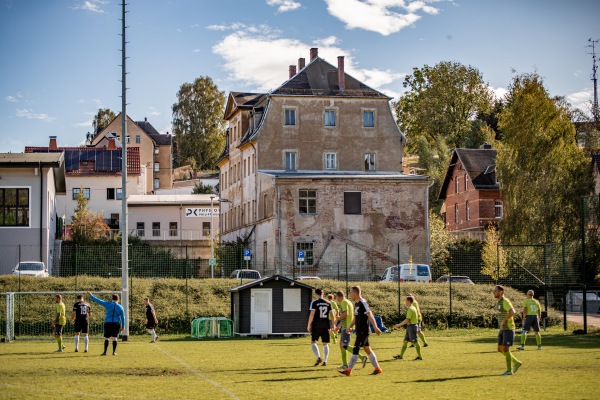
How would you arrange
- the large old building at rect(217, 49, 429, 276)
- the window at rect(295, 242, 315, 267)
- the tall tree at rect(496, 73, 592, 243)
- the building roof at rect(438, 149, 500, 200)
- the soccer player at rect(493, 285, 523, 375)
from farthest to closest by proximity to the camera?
the building roof at rect(438, 149, 500, 200), the large old building at rect(217, 49, 429, 276), the window at rect(295, 242, 315, 267), the tall tree at rect(496, 73, 592, 243), the soccer player at rect(493, 285, 523, 375)

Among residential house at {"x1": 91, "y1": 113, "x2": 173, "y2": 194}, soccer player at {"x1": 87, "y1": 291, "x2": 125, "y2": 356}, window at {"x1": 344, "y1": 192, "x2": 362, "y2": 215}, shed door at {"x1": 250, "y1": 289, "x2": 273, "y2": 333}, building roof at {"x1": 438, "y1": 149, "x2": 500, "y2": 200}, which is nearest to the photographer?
soccer player at {"x1": 87, "y1": 291, "x2": 125, "y2": 356}

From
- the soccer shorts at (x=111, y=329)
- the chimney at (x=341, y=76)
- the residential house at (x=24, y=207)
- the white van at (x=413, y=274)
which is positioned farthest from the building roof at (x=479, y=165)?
the soccer shorts at (x=111, y=329)

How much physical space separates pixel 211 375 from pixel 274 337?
58.0ft

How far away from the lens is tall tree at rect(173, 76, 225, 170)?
13212 cm

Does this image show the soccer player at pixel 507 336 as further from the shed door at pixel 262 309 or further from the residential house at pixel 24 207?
the residential house at pixel 24 207

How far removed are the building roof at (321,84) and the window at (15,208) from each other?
22.2m

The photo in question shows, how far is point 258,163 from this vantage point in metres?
70.2

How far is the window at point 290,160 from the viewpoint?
70562 millimetres

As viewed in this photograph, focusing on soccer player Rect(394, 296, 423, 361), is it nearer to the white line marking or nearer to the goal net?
the white line marking

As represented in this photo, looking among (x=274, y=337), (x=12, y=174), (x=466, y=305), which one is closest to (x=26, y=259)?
(x=12, y=174)

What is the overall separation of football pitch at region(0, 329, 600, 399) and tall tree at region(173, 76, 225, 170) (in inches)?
3942

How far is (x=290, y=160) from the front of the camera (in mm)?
70812

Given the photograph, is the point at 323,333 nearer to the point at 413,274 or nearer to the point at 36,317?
the point at 36,317

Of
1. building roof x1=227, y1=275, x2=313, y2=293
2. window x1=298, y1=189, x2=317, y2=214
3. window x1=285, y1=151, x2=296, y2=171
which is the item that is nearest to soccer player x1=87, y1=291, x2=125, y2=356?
building roof x1=227, y1=275, x2=313, y2=293
